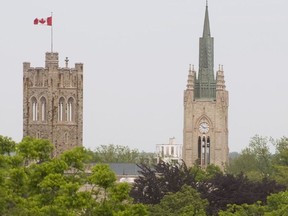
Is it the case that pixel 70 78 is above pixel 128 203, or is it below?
above

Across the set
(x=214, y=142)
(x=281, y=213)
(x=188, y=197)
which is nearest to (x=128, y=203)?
(x=281, y=213)

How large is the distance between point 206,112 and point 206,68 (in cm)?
609

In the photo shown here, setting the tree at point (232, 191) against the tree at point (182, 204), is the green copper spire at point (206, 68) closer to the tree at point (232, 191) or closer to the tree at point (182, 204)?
the tree at point (232, 191)

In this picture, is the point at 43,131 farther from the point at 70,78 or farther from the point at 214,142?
the point at 214,142

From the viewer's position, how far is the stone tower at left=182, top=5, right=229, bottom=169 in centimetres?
17488

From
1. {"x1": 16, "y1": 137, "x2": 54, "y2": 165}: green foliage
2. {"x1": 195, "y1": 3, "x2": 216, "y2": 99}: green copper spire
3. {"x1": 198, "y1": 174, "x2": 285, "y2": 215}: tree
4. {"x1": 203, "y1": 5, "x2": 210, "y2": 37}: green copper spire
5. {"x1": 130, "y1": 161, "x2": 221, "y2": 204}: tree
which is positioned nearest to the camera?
{"x1": 16, "y1": 137, "x2": 54, "y2": 165}: green foliage

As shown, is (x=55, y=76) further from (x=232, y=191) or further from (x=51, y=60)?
(x=232, y=191)

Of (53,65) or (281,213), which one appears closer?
(281,213)

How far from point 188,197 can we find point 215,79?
9680cm

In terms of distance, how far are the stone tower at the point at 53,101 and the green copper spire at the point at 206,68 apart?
144 feet

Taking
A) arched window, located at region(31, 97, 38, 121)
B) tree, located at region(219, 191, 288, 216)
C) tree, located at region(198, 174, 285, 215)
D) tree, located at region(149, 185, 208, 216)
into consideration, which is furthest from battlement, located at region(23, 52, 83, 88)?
tree, located at region(219, 191, 288, 216)

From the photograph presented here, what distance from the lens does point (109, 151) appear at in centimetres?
18388

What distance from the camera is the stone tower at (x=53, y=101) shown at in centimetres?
13712

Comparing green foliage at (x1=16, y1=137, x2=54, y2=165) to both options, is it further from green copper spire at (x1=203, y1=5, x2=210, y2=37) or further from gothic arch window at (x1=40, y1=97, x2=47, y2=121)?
green copper spire at (x1=203, y1=5, x2=210, y2=37)
